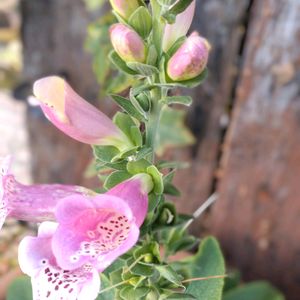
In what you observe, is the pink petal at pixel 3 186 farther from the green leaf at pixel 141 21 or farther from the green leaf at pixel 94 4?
the green leaf at pixel 94 4

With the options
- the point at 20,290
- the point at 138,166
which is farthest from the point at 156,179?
the point at 20,290

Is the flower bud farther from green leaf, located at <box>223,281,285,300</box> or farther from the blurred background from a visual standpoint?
green leaf, located at <box>223,281,285,300</box>

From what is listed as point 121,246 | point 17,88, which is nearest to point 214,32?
point 17,88

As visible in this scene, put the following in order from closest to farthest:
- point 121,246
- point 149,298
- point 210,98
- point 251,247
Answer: point 121,246 < point 149,298 < point 210,98 < point 251,247

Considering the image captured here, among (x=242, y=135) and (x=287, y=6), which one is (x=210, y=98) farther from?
(x=287, y=6)

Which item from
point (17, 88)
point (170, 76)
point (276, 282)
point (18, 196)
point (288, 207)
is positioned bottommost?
point (276, 282)

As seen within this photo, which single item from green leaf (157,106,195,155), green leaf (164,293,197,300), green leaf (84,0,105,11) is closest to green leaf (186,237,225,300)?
green leaf (164,293,197,300)

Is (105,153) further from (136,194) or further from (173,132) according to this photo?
(173,132)
